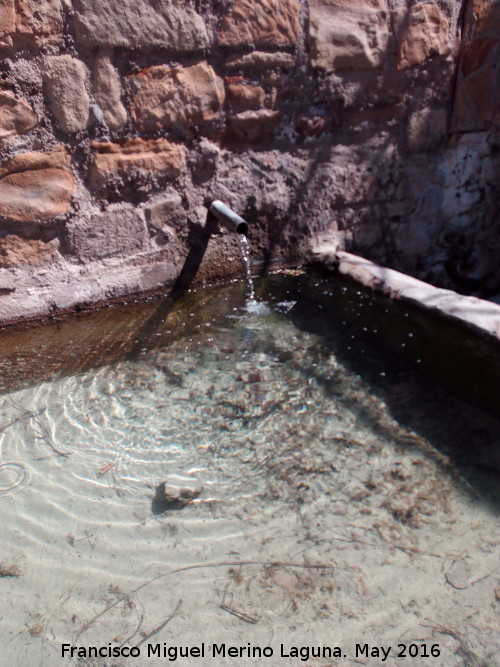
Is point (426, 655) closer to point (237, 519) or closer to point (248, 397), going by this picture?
point (237, 519)

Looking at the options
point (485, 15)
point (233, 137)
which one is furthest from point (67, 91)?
point (485, 15)

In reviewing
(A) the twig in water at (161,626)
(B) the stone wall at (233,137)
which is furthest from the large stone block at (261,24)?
(A) the twig in water at (161,626)

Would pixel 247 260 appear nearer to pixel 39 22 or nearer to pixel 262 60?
pixel 262 60

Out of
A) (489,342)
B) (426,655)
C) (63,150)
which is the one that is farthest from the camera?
(63,150)

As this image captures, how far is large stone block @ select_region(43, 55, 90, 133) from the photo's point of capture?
1.71 meters

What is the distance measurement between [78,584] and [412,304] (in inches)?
46.1

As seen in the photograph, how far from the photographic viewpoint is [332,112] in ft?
7.16

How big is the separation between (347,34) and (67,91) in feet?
3.36

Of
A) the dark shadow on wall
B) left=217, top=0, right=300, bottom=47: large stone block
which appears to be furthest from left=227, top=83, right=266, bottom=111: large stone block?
the dark shadow on wall

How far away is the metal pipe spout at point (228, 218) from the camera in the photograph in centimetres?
181

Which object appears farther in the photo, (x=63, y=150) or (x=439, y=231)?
(x=439, y=231)

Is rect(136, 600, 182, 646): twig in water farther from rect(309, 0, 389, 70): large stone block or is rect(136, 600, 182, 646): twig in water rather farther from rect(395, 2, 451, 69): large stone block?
rect(395, 2, 451, 69): large stone block

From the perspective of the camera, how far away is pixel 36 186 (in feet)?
5.84

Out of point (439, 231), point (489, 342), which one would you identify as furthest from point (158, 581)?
point (439, 231)
